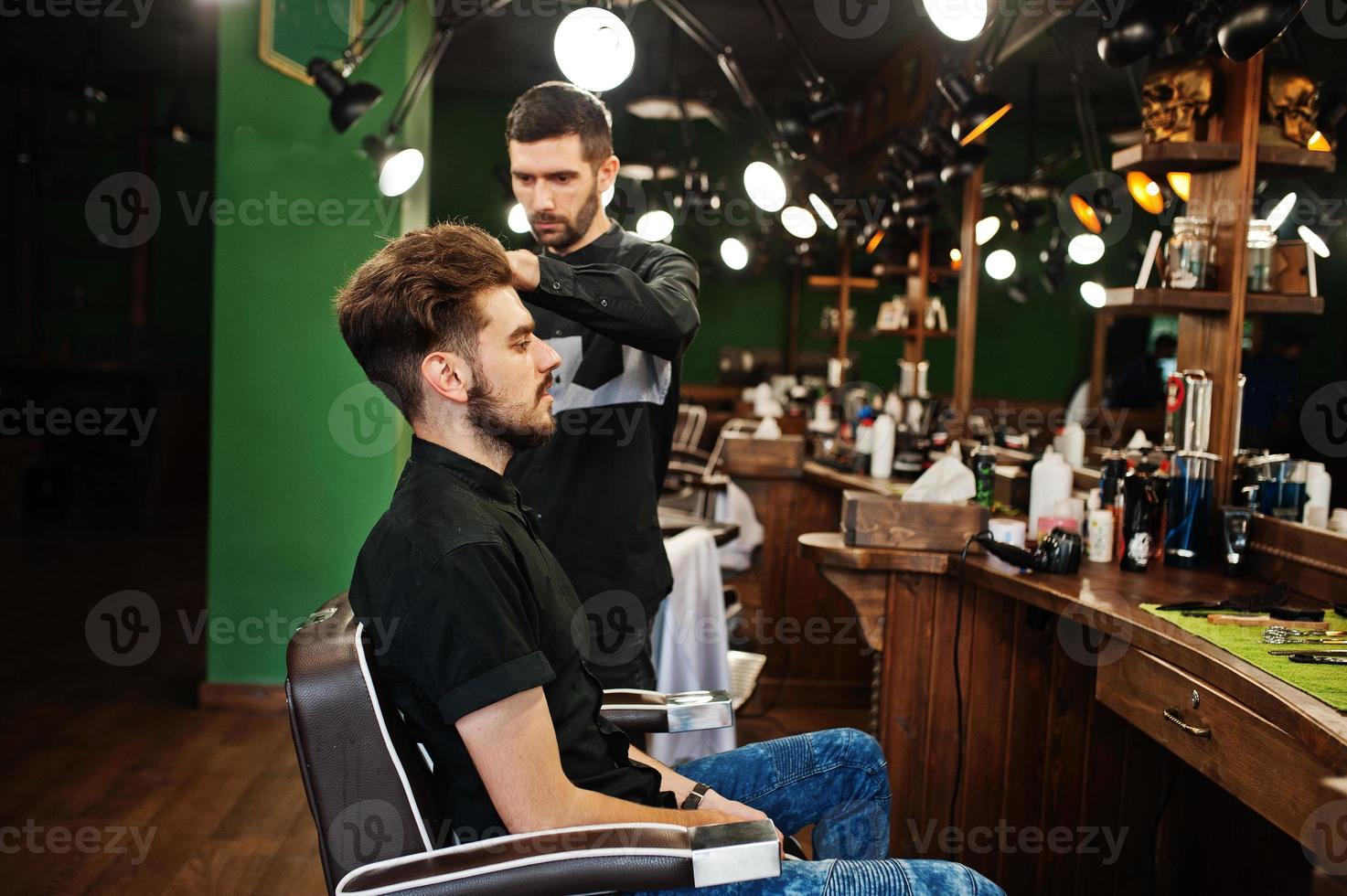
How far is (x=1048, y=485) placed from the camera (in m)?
2.62

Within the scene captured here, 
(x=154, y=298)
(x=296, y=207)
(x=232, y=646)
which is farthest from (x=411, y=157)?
(x=154, y=298)

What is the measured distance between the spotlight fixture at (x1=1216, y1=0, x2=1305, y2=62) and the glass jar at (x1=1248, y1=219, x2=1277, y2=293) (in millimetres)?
626

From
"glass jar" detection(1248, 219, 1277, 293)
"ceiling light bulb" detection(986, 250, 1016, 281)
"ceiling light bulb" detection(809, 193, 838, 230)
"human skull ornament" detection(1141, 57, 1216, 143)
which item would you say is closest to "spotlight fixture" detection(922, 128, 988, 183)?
"ceiling light bulb" detection(809, 193, 838, 230)

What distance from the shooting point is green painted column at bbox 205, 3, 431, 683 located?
395 centimetres

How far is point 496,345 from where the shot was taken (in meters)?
1.44

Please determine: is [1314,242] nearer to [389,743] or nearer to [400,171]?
[389,743]

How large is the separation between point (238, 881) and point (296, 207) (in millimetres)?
2378

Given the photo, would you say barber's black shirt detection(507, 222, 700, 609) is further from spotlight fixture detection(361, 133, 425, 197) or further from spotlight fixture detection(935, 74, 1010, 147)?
spotlight fixture detection(935, 74, 1010, 147)

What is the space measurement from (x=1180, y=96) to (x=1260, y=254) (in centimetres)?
41

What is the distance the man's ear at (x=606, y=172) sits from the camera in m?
2.11

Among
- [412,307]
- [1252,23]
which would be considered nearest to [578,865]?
[412,307]

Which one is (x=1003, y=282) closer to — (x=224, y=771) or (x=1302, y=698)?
(x=224, y=771)

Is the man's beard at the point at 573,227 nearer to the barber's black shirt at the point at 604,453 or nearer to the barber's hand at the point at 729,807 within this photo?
the barber's black shirt at the point at 604,453

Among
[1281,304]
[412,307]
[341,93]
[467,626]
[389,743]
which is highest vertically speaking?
[341,93]
